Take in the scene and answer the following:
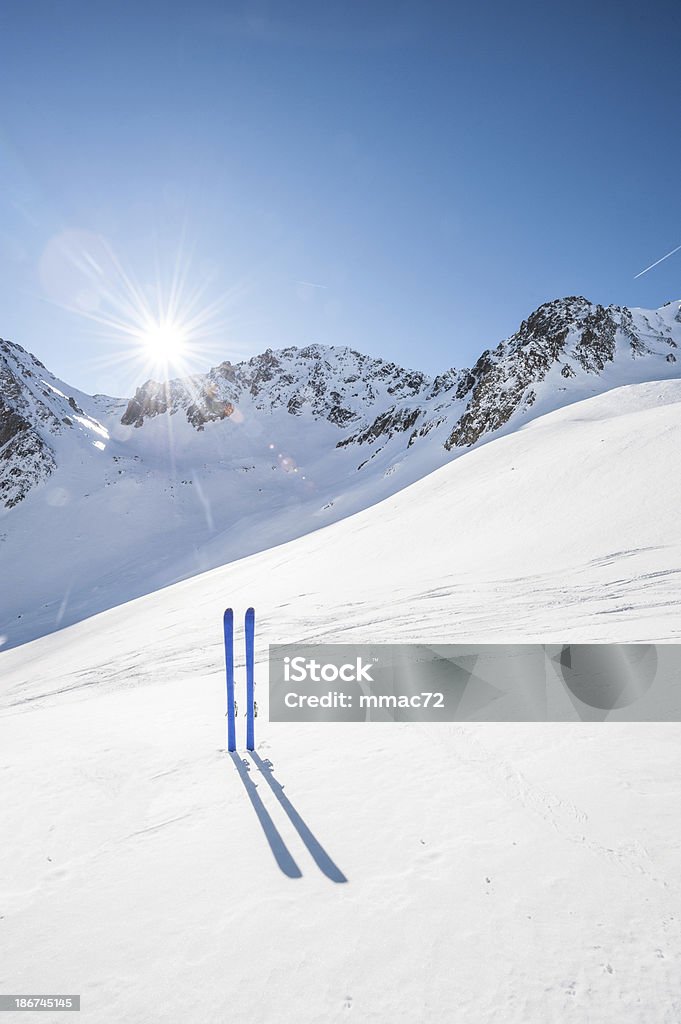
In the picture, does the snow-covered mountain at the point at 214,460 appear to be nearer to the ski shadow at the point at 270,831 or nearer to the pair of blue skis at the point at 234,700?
the pair of blue skis at the point at 234,700

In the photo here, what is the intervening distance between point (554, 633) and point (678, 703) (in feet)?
6.36

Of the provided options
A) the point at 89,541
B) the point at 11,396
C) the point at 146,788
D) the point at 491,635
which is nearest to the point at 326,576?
the point at 491,635

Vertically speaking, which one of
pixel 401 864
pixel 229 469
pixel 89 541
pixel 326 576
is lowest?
pixel 401 864

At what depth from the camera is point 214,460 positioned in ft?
190

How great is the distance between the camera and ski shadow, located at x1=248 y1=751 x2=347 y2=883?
2.77m

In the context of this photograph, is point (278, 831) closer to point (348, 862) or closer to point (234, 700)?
point (348, 862)

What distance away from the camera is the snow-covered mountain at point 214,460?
100 feet

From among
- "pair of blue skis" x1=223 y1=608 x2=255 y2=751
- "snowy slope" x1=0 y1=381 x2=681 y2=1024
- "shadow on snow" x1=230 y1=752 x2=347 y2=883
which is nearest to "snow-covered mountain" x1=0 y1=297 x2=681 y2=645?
"pair of blue skis" x1=223 y1=608 x2=255 y2=751

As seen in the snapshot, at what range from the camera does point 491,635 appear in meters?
6.60

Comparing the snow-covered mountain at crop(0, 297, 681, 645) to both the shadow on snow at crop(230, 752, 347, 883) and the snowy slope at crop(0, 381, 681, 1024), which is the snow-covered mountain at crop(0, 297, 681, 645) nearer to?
the snowy slope at crop(0, 381, 681, 1024)

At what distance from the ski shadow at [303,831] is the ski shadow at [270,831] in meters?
0.12

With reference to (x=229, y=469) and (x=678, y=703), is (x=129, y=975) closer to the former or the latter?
(x=678, y=703)

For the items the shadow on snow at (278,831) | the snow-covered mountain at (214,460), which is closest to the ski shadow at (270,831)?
the shadow on snow at (278,831)

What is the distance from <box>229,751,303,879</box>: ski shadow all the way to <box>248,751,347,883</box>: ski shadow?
12 centimetres
